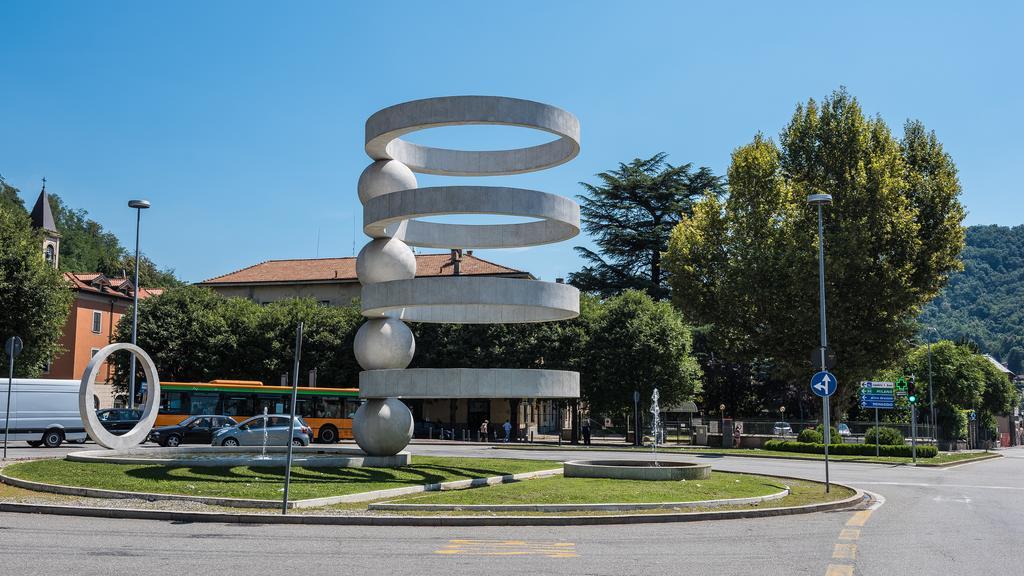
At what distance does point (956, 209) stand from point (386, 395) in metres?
32.0

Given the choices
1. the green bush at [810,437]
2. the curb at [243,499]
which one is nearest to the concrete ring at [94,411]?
the curb at [243,499]

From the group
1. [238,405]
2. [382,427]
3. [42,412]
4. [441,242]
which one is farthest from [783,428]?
[42,412]

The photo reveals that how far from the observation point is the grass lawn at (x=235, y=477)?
55.2 ft

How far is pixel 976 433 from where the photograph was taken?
7356 centimetres

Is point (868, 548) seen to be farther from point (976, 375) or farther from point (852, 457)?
point (976, 375)

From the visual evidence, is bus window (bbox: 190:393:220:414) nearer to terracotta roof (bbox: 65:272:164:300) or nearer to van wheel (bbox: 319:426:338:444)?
van wheel (bbox: 319:426:338:444)

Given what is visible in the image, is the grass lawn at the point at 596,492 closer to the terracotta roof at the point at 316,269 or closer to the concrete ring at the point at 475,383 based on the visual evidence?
the concrete ring at the point at 475,383

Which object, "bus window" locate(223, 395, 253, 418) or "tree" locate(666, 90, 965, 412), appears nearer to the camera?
"tree" locate(666, 90, 965, 412)

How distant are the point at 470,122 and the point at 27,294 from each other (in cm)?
2816

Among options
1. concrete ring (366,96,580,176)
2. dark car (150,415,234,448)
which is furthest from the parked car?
concrete ring (366,96,580,176)

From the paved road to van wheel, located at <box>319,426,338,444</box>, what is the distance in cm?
3121

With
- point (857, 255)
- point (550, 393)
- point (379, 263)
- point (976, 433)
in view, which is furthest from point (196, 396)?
point (976, 433)

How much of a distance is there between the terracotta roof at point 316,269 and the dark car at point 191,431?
31.6 meters

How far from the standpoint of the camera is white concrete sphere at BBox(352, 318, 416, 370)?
22609 millimetres
